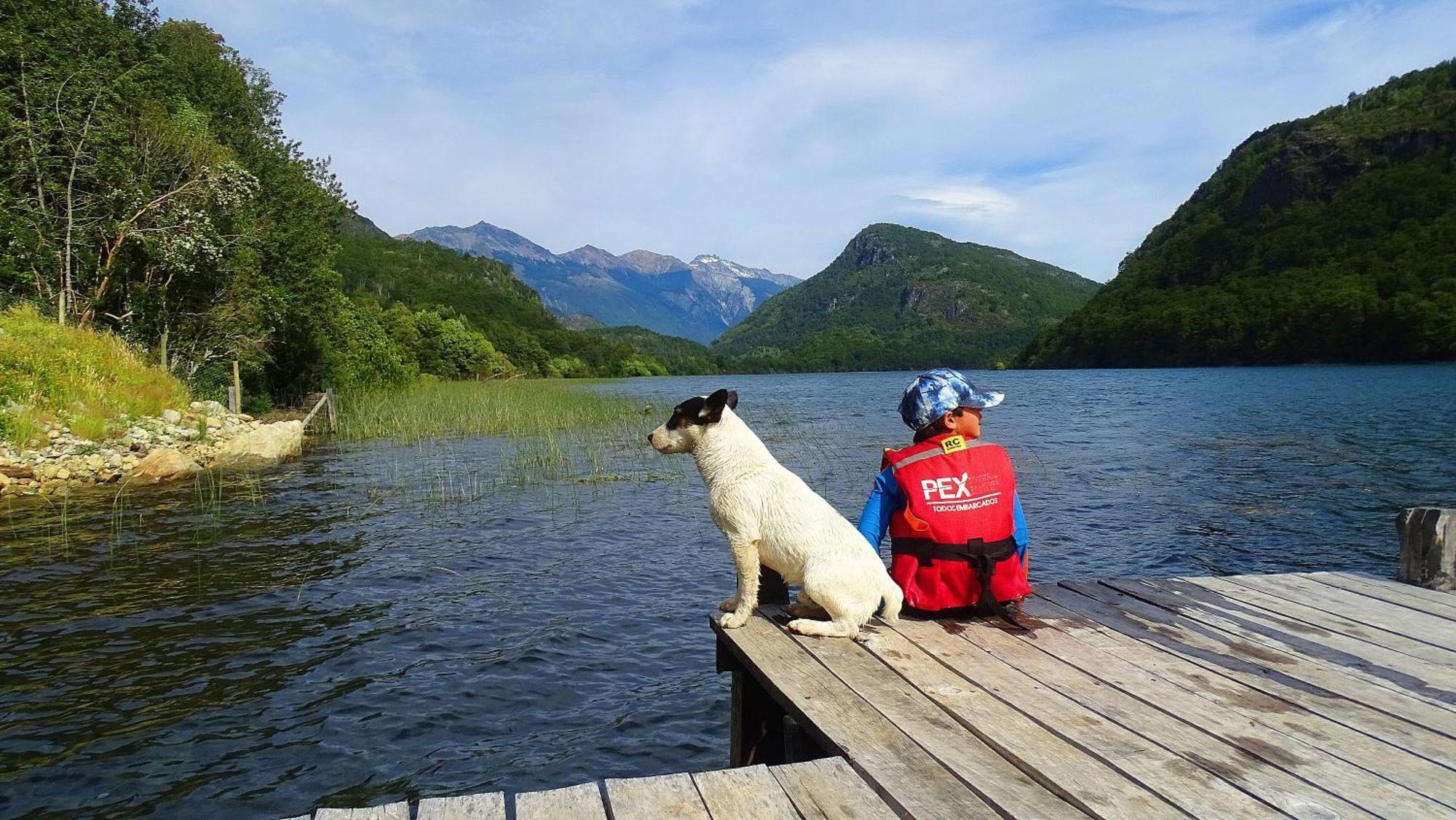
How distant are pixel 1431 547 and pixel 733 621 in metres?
4.86

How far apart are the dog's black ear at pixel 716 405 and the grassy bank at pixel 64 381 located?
1684 centimetres

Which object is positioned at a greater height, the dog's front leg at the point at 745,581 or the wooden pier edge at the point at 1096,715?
the dog's front leg at the point at 745,581

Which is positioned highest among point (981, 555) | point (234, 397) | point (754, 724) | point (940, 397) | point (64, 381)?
point (64, 381)

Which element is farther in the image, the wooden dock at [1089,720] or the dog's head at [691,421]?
the dog's head at [691,421]

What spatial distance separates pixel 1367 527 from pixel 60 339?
2582cm

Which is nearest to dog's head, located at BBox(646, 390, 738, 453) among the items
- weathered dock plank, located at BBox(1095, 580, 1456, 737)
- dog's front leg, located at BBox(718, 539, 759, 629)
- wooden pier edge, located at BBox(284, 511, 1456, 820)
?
dog's front leg, located at BBox(718, 539, 759, 629)

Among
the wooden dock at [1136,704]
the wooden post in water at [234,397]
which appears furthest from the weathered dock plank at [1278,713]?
the wooden post in water at [234,397]

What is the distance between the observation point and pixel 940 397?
188 inches

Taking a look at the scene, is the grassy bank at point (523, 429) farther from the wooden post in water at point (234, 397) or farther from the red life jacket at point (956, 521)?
the red life jacket at point (956, 521)

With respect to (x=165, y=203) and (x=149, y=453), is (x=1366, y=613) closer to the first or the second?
(x=149, y=453)

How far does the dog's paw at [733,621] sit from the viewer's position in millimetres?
4527

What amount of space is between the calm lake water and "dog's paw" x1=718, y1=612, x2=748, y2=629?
1.56 m

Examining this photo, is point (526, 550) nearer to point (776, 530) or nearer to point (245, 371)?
point (776, 530)

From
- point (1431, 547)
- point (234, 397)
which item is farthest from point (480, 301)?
point (1431, 547)
